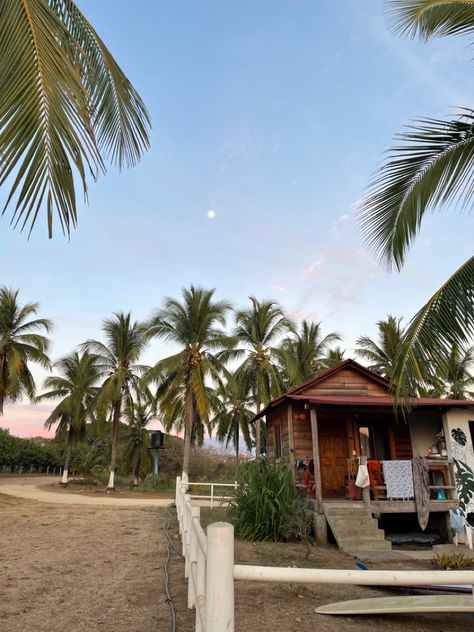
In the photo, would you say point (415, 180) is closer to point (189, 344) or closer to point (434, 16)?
point (434, 16)

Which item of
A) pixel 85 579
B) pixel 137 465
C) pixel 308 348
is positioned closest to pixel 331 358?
pixel 308 348

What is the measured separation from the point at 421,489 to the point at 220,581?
10.8 metres

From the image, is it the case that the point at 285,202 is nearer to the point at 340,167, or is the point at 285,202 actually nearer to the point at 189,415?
the point at 340,167

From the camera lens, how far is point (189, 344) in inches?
958

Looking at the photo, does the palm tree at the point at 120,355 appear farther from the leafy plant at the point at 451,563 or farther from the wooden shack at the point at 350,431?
the leafy plant at the point at 451,563

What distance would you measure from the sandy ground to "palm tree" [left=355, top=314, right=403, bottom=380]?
897 inches

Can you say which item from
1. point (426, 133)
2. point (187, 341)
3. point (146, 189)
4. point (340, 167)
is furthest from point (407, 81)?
point (187, 341)

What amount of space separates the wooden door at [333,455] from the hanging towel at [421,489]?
309 cm

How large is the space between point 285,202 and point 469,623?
26.0 feet

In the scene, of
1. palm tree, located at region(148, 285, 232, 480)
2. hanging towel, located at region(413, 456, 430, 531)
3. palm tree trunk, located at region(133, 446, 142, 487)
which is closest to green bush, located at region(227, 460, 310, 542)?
hanging towel, located at region(413, 456, 430, 531)

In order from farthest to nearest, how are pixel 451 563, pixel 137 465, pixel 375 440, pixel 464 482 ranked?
pixel 137 465, pixel 375 440, pixel 464 482, pixel 451 563

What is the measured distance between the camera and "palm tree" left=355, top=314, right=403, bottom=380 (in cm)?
3034

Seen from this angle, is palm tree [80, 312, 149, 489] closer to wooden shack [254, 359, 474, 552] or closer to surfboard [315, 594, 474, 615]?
wooden shack [254, 359, 474, 552]

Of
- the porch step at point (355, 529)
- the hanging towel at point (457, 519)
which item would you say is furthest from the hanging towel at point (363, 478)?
the hanging towel at point (457, 519)
